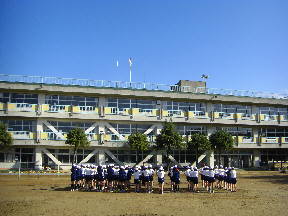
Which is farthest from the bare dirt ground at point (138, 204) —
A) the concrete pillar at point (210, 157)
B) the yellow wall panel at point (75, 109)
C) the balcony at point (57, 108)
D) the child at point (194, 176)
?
the concrete pillar at point (210, 157)

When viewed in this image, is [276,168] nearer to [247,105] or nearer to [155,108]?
[247,105]

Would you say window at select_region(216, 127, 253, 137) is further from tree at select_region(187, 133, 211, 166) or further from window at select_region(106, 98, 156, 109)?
window at select_region(106, 98, 156, 109)

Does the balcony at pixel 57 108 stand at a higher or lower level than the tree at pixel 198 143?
higher

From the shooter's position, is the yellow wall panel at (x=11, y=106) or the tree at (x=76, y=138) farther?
the yellow wall panel at (x=11, y=106)

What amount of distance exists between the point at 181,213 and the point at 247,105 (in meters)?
33.7

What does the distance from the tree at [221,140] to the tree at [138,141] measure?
801 centimetres

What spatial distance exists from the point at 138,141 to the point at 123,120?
3339 mm

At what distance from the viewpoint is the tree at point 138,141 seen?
35.7 meters

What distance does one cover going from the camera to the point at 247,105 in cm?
4394

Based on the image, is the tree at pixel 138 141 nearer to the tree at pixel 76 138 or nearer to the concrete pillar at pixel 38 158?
the tree at pixel 76 138

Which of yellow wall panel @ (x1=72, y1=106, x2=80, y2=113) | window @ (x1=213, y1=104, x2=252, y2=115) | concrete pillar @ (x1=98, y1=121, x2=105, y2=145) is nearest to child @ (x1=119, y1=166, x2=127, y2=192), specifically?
concrete pillar @ (x1=98, y1=121, x2=105, y2=145)

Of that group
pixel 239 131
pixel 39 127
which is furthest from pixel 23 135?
pixel 239 131

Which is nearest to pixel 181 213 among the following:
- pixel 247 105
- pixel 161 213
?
pixel 161 213

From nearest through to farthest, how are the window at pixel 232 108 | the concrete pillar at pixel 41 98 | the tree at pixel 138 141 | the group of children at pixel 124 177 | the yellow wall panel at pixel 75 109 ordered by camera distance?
the group of children at pixel 124 177 → the tree at pixel 138 141 → the concrete pillar at pixel 41 98 → the yellow wall panel at pixel 75 109 → the window at pixel 232 108
